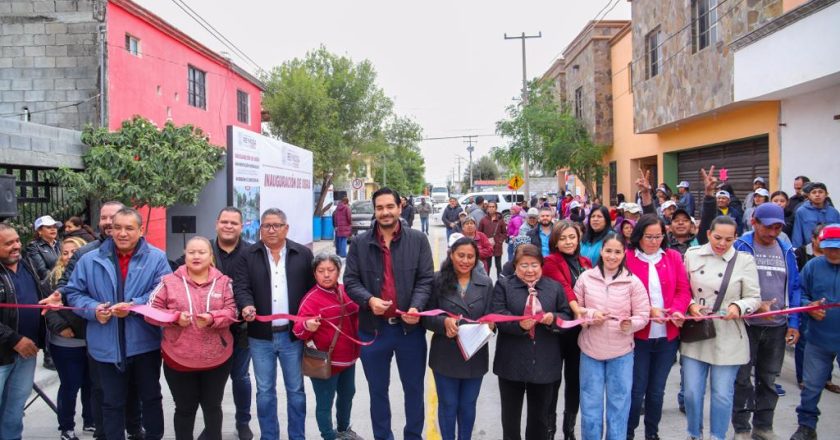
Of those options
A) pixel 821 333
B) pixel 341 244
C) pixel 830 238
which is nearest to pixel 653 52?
pixel 341 244

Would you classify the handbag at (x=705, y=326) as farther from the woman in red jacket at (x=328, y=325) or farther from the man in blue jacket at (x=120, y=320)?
the man in blue jacket at (x=120, y=320)

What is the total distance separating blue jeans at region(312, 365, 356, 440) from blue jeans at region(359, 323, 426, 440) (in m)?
0.39

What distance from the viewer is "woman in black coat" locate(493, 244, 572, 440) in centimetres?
430

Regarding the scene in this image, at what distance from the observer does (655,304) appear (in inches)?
183

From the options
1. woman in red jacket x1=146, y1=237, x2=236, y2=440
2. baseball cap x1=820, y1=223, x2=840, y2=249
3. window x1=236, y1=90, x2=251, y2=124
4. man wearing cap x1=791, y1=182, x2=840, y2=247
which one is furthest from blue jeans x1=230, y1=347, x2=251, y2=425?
window x1=236, y1=90, x2=251, y2=124

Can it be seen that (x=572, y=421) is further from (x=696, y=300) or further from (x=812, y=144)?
(x=812, y=144)

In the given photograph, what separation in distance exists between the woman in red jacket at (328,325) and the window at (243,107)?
67.9 feet

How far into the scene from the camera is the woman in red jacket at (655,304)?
4.63m

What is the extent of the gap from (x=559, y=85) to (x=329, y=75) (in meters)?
11.7

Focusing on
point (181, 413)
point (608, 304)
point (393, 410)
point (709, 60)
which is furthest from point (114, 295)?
point (709, 60)

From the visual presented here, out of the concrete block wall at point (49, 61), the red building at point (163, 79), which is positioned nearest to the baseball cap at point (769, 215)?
the red building at point (163, 79)

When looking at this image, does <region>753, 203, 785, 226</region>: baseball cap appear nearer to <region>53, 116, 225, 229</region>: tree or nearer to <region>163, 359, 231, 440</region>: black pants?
<region>163, 359, 231, 440</region>: black pants

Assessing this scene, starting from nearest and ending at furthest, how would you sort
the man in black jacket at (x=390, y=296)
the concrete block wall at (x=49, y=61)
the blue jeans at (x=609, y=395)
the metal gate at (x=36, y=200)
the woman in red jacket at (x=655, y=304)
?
the blue jeans at (x=609, y=395) < the man in black jacket at (x=390, y=296) < the woman in red jacket at (x=655, y=304) < the metal gate at (x=36, y=200) < the concrete block wall at (x=49, y=61)

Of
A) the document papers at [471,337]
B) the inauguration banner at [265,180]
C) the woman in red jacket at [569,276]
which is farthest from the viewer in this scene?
the inauguration banner at [265,180]
